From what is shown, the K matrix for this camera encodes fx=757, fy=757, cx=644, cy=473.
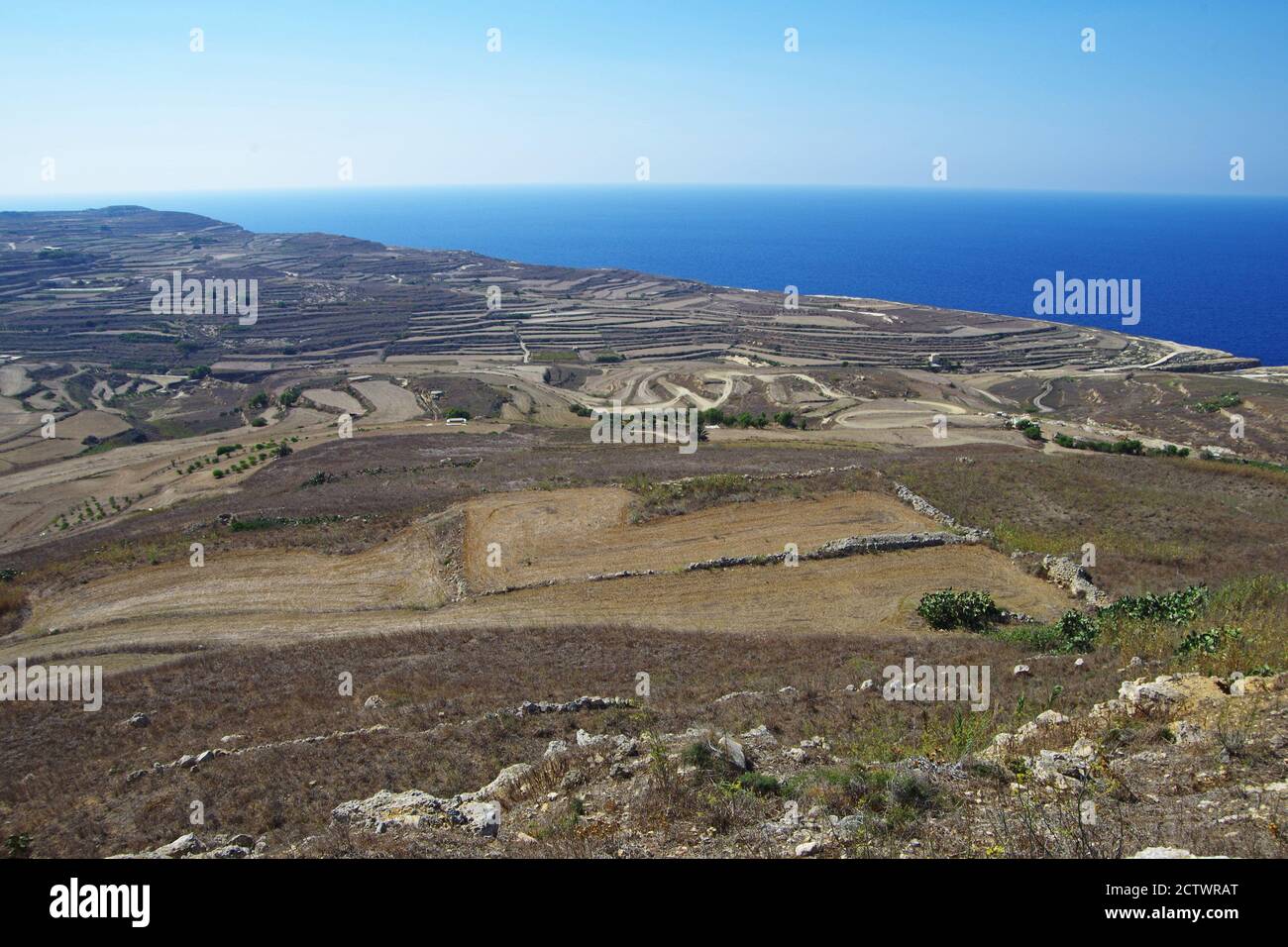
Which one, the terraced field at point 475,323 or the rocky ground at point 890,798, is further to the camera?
the terraced field at point 475,323

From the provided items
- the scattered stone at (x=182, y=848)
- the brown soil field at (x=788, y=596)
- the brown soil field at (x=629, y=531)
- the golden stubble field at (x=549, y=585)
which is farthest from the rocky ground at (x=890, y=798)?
the brown soil field at (x=629, y=531)

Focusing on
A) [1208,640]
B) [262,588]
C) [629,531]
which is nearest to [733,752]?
[1208,640]

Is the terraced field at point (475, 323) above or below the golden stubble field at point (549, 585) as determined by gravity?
above

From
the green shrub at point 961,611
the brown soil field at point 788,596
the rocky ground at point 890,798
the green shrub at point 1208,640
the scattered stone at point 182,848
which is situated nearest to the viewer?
the rocky ground at point 890,798

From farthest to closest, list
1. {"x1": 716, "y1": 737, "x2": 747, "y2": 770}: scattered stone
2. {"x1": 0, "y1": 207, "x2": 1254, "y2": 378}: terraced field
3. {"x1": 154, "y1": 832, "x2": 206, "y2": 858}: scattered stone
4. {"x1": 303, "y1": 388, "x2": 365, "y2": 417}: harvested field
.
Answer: {"x1": 0, "y1": 207, "x2": 1254, "y2": 378}: terraced field < {"x1": 303, "y1": 388, "x2": 365, "y2": 417}: harvested field < {"x1": 716, "y1": 737, "x2": 747, "y2": 770}: scattered stone < {"x1": 154, "y1": 832, "x2": 206, "y2": 858}: scattered stone

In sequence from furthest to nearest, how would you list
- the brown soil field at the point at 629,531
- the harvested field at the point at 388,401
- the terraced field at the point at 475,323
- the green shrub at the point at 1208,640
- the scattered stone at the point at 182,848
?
the terraced field at the point at 475,323 < the harvested field at the point at 388,401 < the brown soil field at the point at 629,531 < the green shrub at the point at 1208,640 < the scattered stone at the point at 182,848

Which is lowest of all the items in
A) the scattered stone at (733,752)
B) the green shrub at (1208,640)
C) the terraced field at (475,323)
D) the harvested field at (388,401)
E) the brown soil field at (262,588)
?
the brown soil field at (262,588)

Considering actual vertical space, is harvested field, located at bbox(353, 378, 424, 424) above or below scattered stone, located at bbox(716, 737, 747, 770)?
above

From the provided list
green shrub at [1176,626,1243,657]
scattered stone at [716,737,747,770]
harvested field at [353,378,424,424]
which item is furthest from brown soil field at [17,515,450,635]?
harvested field at [353,378,424,424]

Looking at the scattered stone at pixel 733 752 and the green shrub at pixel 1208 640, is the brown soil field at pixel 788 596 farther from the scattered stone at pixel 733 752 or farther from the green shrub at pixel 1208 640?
the scattered stone at pixel 733 752

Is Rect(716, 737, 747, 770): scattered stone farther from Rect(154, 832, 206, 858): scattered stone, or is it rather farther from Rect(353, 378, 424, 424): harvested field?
Rect(353, 378, 424, 424): harvested field
